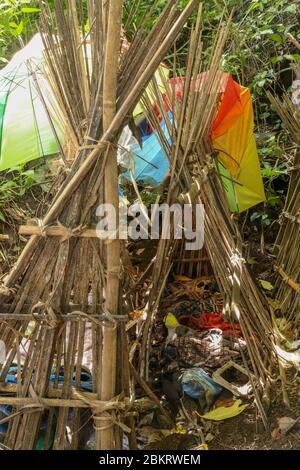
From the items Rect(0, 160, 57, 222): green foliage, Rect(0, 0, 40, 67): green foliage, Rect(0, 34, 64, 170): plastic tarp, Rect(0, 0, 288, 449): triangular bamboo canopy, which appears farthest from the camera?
Rect(0, 160, 57, 222): green foliage

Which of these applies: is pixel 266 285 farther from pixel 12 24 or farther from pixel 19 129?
pixel 12 24

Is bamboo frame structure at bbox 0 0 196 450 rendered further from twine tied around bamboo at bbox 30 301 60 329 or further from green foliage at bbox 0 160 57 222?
green foliage at bbox 0 160 57 222

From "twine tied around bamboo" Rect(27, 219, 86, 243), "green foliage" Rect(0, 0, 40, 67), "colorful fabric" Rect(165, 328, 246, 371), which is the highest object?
"green foliage" Rect(0, 0, 40, 67)

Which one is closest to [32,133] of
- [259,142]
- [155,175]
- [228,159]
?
[155,175]

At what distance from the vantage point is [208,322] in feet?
9.58

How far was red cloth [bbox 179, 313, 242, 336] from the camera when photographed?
282 cm

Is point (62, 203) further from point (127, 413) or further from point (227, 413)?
point (227, 413)

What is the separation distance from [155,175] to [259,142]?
4.66ft

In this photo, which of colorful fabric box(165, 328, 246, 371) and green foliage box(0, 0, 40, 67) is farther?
green foliage box(0, 0, 40, 67)

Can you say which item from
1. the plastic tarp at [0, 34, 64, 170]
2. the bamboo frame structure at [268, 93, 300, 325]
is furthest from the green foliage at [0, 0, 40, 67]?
the bamboo frame structure at [268, 93, 300, 325]

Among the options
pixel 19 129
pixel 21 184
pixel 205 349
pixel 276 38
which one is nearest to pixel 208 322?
pixel 205 349

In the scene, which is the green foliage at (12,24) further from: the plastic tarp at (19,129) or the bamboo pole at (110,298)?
the bamboo pole at (110,298)

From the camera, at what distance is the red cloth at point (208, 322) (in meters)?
2.82

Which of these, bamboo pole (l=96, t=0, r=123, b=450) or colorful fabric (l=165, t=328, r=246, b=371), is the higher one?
bamboo pole (l=96, t=0, r=123, b=450)
